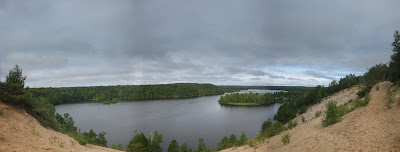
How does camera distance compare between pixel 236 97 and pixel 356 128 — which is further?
pixel 236 97

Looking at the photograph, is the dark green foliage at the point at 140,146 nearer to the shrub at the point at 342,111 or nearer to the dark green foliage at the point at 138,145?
the dark green foliage at the point at 138,145

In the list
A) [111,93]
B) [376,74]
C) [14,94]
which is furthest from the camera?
[111,93]

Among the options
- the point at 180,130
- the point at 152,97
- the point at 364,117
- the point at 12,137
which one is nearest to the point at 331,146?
the point at 364,117

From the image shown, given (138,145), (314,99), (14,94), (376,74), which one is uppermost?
(376,74)

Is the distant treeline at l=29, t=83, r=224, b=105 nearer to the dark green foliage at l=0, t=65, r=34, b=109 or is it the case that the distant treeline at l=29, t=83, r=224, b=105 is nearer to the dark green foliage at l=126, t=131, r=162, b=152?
the dark green foliage at l=126, t=131, r=162, b=152

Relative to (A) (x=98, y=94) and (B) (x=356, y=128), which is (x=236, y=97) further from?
(A) (x=98, y=94)

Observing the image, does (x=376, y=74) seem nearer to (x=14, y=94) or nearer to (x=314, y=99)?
(x=314, y=99)

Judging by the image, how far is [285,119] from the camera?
41.0m

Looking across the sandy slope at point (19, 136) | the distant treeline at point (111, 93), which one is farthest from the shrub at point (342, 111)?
the distant treeline at point (111, 93)

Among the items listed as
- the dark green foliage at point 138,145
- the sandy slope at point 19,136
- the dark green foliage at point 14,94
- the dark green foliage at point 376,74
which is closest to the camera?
the sandy slope at point 19,136

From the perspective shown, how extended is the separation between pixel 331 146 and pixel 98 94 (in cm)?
15279

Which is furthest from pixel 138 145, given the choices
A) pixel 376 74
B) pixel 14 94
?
pixel 376 74

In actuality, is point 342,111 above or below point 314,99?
above

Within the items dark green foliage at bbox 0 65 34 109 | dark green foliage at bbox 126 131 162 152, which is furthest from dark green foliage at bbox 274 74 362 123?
dark green foliage at bbox 0 65 34 109
